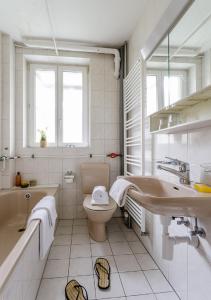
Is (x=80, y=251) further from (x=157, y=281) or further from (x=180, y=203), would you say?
(x=180, y=203)

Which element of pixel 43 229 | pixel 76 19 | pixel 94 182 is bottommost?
pixel 43 229

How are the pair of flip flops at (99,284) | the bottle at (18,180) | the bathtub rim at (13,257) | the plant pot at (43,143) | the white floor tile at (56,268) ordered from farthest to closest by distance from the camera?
the plant pot at (43,143) → the bottle at (18,180) → the white floor tile at (56,268) → the pair of flip flops at (99,284) → the bathtub rim at (13,257)

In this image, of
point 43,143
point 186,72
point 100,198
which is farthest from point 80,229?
point 186,72

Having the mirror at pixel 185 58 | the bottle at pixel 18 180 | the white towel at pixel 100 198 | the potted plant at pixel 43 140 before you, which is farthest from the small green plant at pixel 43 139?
the mirror at pixel 185 58

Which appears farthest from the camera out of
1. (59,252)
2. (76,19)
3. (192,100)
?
(76,19)

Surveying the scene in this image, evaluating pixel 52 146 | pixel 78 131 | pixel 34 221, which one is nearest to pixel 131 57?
pixel 78 131

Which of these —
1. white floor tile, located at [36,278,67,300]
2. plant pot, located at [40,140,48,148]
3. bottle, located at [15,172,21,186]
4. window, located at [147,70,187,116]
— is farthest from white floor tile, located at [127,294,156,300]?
plant pot, located at [40,140,48,148]

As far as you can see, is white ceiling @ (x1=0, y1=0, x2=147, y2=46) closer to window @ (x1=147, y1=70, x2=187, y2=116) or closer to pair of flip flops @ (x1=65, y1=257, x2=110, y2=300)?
window @ (x1=147, y1=70, x2=187, y2=116)

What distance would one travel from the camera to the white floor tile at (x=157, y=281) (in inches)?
56.7

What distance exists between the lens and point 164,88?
4.91 feet

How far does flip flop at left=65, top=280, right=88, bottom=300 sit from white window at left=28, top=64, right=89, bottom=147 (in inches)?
72.0

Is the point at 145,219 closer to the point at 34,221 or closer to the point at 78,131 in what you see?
the point at 34,221

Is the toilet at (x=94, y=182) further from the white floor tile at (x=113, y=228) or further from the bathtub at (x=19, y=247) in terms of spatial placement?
the bathtub at (x=19, y=247)

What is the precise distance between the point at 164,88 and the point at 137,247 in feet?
5.40
